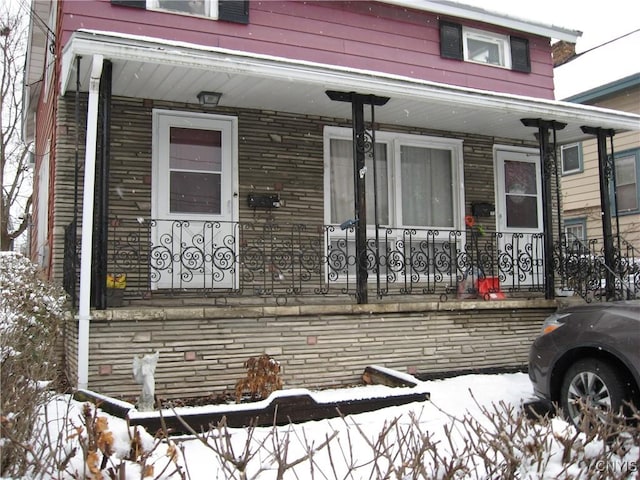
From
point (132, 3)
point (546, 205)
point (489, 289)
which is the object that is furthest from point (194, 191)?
point (546, 205)

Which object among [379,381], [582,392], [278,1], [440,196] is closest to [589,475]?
[582,392]

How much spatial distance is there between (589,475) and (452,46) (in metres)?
8.55

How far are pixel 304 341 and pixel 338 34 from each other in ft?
16.1

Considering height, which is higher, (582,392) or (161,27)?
(161,27)

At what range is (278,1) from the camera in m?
8.25

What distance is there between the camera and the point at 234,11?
7879 mm

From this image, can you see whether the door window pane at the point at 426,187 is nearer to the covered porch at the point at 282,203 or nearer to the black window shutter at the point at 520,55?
the covered porch at the point at 282,203

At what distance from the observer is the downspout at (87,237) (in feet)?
16.8

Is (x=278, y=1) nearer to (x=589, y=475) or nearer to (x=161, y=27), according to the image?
(x=161, y=27)

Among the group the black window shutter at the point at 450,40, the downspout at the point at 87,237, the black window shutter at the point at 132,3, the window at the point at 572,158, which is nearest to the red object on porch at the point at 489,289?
the black window shutter at the point at 450,40

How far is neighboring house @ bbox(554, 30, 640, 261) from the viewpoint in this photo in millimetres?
13672

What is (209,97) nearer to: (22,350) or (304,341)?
(304,341)

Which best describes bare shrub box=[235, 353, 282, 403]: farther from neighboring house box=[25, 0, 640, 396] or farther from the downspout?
the downspout

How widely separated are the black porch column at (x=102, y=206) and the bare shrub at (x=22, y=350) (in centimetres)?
56
